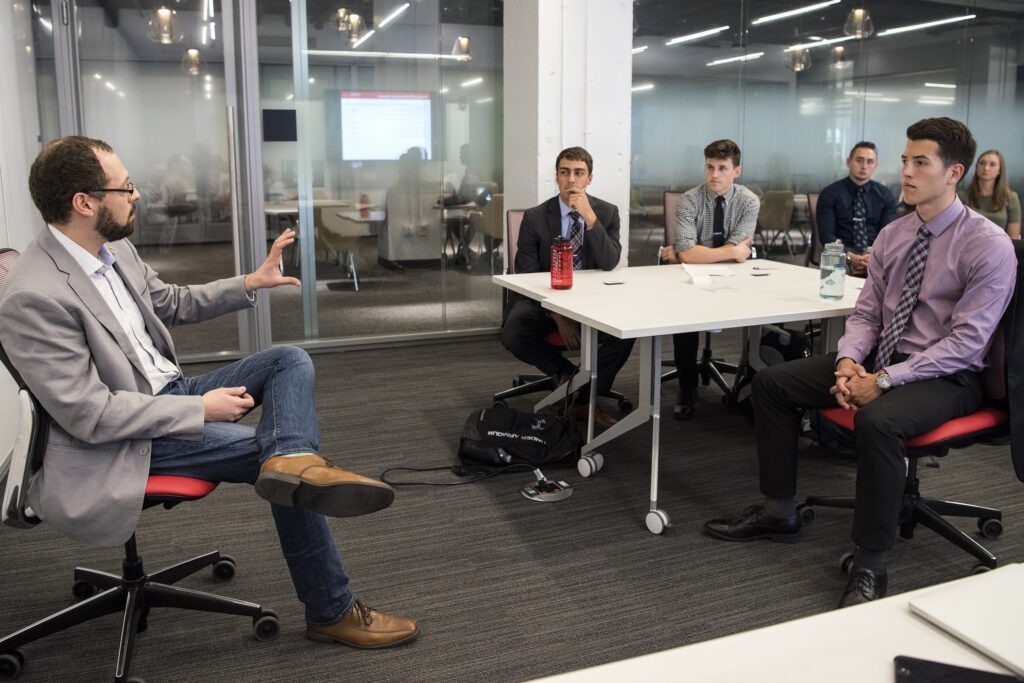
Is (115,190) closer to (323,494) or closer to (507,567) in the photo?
(323,494)

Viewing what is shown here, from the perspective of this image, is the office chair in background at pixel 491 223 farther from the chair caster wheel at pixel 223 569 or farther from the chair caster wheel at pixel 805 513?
the chair caster wheel at pixel 223 569

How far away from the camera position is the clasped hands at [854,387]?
260 cm

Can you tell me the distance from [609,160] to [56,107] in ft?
11.0

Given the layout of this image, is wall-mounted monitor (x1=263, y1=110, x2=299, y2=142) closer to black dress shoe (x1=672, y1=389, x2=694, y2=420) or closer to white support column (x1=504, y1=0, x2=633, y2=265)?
white support column (x1=504, y1=0, x2=633, y2=265)

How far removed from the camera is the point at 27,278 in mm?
1988

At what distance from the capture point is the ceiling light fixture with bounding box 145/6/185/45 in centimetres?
509

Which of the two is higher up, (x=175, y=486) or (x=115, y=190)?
(x=115, y=190)

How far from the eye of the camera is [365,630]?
89.6 inches

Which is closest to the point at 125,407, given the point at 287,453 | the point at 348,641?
the point at 287,453

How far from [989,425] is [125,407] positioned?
95.2 inches

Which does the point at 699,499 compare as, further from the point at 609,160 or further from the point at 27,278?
the point at 609,160

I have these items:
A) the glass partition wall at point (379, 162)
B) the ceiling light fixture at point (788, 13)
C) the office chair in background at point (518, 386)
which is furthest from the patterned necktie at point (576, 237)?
the ceiling light fixture at point (788, 13)

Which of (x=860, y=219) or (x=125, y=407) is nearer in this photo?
(x=125, y=407)

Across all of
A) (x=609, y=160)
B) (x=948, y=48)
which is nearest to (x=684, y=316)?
(x=609, y=160)
